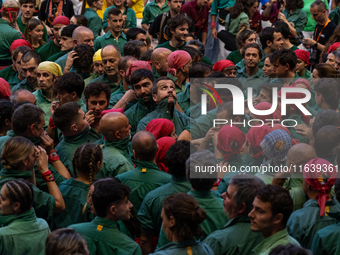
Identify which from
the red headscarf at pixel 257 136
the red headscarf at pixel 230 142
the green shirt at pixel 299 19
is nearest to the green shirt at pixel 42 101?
the red headscarf at pixel 230 142

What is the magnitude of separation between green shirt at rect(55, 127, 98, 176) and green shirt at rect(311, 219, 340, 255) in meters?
2.55

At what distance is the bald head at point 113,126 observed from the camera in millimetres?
5309

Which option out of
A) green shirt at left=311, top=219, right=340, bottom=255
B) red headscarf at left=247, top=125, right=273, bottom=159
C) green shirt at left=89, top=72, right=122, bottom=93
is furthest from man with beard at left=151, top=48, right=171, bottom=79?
green shirt at left=311, top=219, right=340, bottom=255

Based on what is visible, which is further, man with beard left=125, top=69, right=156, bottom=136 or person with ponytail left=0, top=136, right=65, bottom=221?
man with beard left=125, top=69, right=156, bottom=136

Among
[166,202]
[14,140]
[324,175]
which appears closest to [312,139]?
[324,175]

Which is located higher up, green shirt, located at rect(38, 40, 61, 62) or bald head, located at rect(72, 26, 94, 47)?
bald head, located at rect(72, 26, 94, 47)

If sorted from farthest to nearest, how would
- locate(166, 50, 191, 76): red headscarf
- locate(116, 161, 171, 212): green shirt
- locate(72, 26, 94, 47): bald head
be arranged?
locate(72, 26, 94, 47): bald head
locate(166, 50, 191, 76): red headscarf
locate(116, 161, 171, 212): green shirt

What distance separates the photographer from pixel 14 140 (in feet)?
14.4

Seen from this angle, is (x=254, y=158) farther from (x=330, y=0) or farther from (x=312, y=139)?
(x=330, y=0)

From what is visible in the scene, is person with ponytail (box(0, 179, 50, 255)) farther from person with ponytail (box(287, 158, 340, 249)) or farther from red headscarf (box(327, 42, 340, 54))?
red headscarf (box(327, 42, 340, 54))

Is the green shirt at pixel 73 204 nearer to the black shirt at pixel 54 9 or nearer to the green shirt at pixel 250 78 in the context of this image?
the green shirt at pixel 250 78

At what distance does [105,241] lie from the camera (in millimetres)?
3766

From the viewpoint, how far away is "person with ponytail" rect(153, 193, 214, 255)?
3432 millimetres

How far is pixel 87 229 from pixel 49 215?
2.24ft
